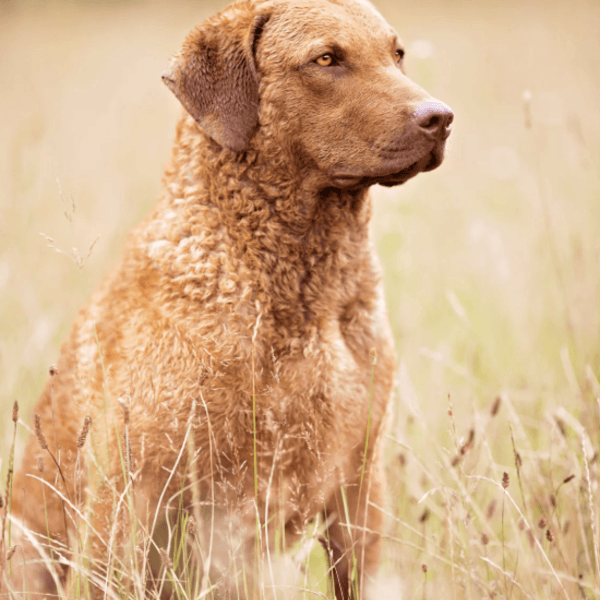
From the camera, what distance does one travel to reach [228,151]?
97.8 inches

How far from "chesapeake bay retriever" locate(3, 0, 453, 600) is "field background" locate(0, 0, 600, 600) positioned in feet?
1.03

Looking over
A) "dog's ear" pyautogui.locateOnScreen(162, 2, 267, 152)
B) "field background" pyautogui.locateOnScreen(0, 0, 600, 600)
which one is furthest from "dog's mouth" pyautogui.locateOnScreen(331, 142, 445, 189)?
"dog's ear" pyautogui.locateOnScreen(162, 2, 267, 152)

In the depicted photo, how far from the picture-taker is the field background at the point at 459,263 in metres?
2.52

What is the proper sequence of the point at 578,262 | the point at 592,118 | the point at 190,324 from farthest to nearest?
the point at 592,118 < the point at 578,262 < the point at 190,324

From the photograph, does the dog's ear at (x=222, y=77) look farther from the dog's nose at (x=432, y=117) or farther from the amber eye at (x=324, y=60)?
the dog's nose at (x=432, y=117)

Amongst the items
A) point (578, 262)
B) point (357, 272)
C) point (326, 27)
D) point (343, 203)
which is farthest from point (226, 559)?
point (578, 262)

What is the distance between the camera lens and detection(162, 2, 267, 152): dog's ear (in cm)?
245

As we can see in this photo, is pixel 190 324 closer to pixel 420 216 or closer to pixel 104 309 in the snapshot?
pixel 104 309

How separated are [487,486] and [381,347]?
122 centimetres

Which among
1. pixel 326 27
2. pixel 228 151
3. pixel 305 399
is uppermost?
pixel 326 27

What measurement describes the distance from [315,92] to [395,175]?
16.5 inches

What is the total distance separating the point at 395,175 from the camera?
247 cm

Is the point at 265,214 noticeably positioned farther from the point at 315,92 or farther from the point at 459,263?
the point at 459,263

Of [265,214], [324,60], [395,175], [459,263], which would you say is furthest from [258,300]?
[459,263]
